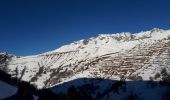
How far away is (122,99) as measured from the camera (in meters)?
198

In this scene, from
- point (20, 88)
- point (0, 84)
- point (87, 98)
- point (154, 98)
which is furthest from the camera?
point (154, 98)

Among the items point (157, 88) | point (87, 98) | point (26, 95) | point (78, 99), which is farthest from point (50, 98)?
point (157, 88)

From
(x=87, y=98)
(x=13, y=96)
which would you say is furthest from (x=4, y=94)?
(x=87, y=98)

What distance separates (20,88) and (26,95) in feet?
2.34

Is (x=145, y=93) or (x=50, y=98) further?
(x=145, y=93)

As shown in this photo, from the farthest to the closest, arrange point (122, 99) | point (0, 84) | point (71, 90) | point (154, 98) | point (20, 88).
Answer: point (122, 99) < point (154, 98) < point (0, 84) < point (20, 88) < point (71, 90)

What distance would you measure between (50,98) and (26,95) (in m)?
1.67

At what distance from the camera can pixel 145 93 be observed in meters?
195

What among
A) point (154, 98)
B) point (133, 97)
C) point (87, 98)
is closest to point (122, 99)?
point (133, 97)

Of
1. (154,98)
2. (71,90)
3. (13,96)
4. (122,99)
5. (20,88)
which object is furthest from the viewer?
(122,99)

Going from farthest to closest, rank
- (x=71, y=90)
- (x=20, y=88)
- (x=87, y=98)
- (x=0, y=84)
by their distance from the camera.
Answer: (x=87, y=98)
(x=0, y=84)
(x=20, y=88)
(x=71, y=90)

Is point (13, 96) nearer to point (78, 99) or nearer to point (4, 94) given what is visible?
point (4, 94)

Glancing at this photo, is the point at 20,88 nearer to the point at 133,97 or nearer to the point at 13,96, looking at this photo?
the point at 13,96

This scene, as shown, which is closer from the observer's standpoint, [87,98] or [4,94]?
[4,94]
